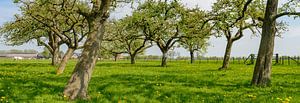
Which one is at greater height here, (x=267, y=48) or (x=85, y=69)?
(x=267, y=48)

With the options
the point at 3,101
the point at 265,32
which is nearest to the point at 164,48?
the point at 265,32

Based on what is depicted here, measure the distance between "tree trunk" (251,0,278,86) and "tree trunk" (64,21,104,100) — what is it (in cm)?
939

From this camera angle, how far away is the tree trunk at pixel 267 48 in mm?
20869

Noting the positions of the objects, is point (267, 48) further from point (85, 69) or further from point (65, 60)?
point (65, 60)

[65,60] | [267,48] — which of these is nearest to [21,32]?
[65,60]

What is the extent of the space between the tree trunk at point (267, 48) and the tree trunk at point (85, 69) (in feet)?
30.8

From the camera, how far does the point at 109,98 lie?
1449 centimetres

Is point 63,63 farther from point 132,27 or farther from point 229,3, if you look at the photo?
point 132,27

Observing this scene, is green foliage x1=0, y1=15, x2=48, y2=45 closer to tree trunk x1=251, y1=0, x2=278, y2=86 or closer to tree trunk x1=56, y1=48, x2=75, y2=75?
tree trunk x1=56, y1=48, x2=75, y2=75

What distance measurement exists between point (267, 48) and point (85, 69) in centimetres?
1028

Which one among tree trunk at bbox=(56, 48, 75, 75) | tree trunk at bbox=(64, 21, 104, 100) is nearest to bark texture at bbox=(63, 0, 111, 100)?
tree trunk at bbox=(64, 21, 104, 100)

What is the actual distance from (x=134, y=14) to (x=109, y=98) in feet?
141

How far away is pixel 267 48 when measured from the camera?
21.0 metres

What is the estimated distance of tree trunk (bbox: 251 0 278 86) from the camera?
20.9 m
